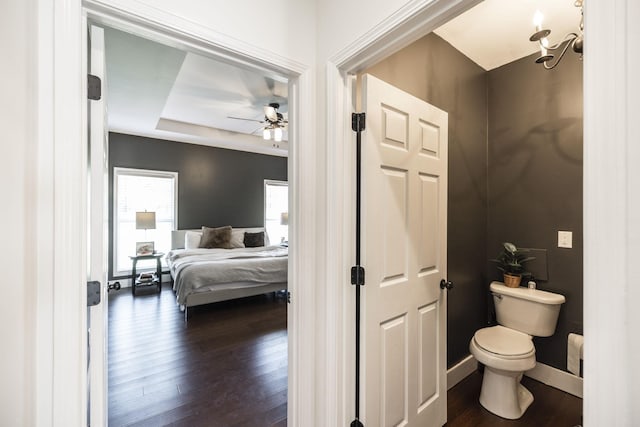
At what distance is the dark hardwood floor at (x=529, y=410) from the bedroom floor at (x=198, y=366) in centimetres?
121

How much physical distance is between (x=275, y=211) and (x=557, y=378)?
5.65 m

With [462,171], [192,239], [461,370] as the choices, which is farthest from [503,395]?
[192,239]

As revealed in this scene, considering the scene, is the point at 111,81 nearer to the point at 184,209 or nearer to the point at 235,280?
the point at 235,280

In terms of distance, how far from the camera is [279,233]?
6.88 m

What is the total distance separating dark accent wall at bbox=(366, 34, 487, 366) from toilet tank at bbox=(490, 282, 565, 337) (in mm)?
223

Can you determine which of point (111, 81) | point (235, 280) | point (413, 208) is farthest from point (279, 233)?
point (413, 208)

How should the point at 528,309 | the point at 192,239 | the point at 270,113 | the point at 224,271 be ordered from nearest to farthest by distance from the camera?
the point at 528,309 → the point at 270,113 → the point at 224,271 → the point at 192,239

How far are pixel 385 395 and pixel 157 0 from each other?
2.02 metres

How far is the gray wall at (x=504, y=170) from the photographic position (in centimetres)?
208

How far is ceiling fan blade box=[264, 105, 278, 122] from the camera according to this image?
370cm

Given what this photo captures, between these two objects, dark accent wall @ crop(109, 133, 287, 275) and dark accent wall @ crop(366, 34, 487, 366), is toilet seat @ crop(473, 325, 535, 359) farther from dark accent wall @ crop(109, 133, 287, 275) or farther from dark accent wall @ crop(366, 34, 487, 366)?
dark accent wall @ crop(109, 133, 287, 275)

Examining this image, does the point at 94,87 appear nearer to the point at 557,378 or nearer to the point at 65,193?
the point at 65,193

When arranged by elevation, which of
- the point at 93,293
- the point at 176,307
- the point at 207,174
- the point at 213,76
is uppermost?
the point at 213,76
